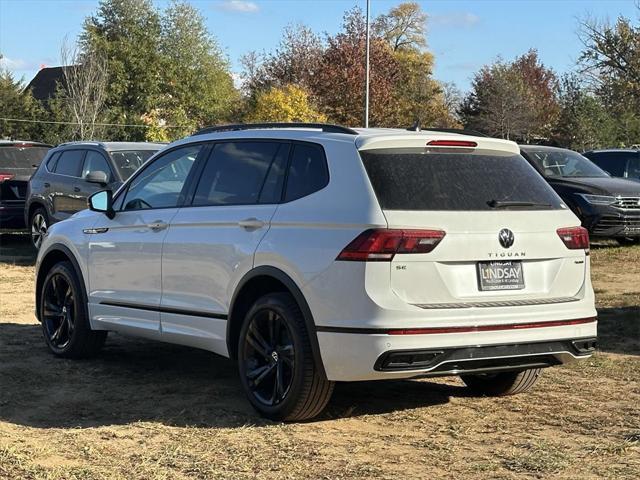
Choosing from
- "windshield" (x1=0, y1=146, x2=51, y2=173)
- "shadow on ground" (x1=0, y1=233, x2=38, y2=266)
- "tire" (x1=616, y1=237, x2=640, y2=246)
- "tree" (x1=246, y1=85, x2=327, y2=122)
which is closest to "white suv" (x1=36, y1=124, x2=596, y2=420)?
"shadow on ground" (x1=0, y1=233, x2=38, y2=266)

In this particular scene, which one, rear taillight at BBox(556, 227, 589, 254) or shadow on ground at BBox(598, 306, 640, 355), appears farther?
shadow on ground at BBox(598, 306, 640, 355)

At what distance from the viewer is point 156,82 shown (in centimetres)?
5666

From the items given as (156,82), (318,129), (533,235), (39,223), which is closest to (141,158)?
(39,223)

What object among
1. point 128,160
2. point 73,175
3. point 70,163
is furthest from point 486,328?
point 70,163

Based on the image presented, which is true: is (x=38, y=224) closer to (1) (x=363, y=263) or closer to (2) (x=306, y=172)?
(2) (x=306, y=172)

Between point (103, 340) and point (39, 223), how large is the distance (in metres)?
8.71

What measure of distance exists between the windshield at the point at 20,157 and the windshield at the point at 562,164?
8.94m

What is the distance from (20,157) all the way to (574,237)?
13958 mm

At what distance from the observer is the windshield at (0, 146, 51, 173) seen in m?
17.5

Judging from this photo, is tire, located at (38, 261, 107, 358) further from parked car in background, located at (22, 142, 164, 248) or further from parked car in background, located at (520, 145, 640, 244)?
parked car in background, located at (520, 145, 640, 244)

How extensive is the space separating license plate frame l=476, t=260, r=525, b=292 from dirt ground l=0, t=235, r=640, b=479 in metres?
0.86

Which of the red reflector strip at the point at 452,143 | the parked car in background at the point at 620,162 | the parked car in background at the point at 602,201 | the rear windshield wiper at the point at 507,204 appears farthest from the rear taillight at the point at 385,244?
the parked car in background at the point at 620,162

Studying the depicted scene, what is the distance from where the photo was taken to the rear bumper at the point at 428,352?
5.18 meters

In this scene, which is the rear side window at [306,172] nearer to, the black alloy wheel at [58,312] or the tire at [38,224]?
the black alloy wheel at [58,312]
